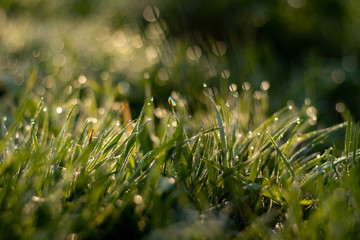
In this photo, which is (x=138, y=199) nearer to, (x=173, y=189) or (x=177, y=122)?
(x=173, y=189)

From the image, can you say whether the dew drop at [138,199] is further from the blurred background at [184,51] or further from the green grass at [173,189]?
the blurred background at [184,51]

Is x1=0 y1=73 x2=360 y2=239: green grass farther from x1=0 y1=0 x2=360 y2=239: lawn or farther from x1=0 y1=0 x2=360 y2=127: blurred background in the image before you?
x1=0 y1=0 x2=360 y2=127: blurred background

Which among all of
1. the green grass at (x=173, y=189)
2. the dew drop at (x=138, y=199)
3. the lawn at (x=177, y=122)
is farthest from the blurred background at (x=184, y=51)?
the dew drop at (x=138, y=199)

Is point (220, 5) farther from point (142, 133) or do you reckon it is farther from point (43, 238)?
point (43, 238)

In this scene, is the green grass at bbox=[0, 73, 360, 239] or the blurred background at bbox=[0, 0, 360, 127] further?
the blurred background at bbox=[0, 0, 360, 127]

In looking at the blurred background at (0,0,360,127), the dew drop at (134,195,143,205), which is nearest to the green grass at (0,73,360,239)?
the dew drop at (134,195,143,205)

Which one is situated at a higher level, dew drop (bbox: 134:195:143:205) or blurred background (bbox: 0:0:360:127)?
blurred background (bbox: 0:0:360:127)
